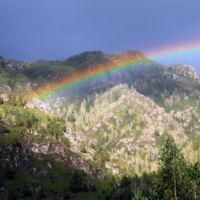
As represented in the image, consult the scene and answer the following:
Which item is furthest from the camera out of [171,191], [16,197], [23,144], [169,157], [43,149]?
[43,149]

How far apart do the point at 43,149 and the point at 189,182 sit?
136m

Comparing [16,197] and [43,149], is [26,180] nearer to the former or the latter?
[16,197]

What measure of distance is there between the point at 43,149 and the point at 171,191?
135454 mm

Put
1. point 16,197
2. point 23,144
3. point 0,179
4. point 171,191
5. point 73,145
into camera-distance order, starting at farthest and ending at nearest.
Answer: point 73,145 < point 23,144 < point 0,179 < point 16,197 < point 171,191

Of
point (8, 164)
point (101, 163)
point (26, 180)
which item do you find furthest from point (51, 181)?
point (101, 163)

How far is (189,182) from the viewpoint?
28297 millimetres

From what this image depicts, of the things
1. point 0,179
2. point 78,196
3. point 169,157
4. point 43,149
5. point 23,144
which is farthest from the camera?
point 43,149

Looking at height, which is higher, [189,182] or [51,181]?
[189,182]

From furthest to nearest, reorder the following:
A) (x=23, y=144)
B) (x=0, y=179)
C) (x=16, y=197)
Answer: (x=23, y=144), (x=0, y=179), (x=16, y=197)

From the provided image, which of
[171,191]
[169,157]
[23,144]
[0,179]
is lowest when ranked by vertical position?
[0,179]

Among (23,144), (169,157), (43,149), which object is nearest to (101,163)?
(43,149)

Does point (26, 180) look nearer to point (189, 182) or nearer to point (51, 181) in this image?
point (51, 181)

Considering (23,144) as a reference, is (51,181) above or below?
below

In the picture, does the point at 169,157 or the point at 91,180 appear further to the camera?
the point at 91,180
